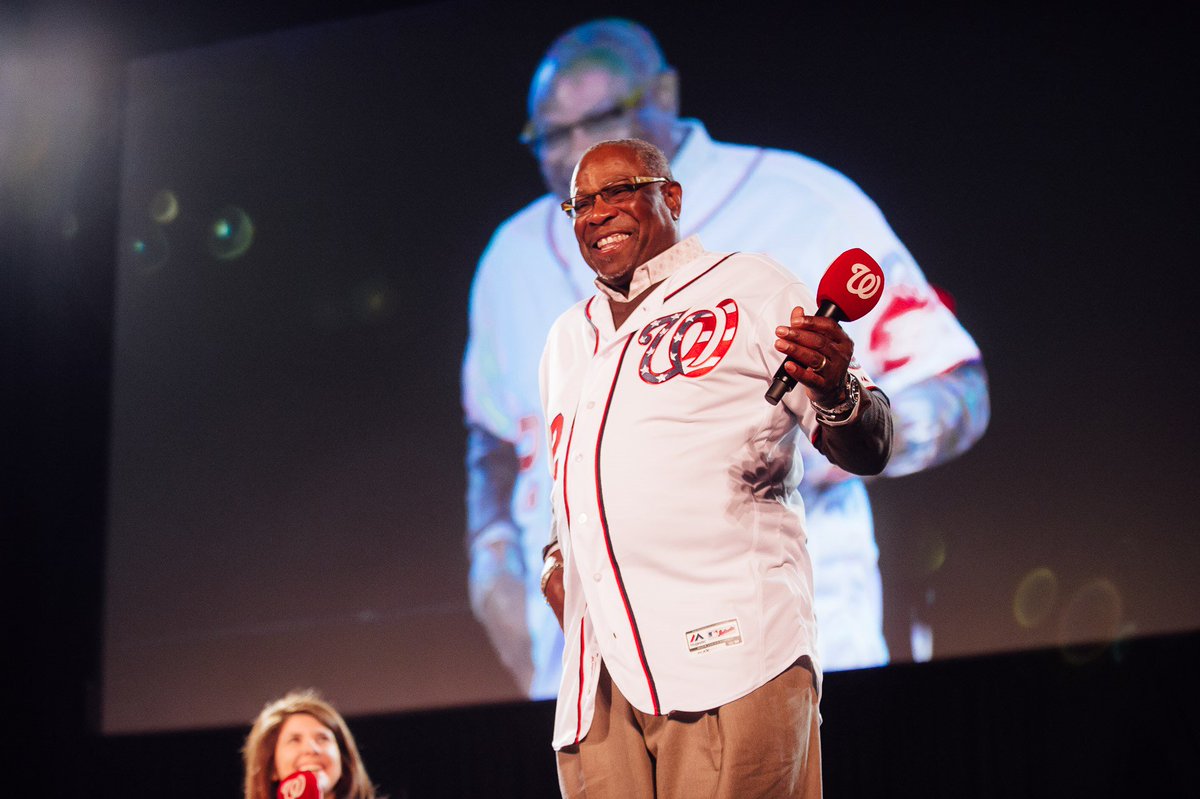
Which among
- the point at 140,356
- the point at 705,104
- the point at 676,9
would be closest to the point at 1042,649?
the point at 705,104

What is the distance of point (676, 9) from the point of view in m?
4.03

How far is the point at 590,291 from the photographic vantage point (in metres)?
3.81

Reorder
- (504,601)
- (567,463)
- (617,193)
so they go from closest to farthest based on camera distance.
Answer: (567,463) < (617,193) < (504,601)

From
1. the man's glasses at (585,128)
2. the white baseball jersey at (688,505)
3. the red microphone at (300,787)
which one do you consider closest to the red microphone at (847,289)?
the white baseball jersey at (688,505)

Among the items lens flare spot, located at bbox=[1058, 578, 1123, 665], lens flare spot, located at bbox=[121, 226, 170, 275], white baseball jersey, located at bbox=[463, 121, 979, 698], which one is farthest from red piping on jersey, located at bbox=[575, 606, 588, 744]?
lens flare spot, located at bbox=[121, 226, 170, 275]

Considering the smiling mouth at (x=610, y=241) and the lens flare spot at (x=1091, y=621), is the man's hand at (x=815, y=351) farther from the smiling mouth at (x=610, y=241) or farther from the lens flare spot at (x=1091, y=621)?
the lens flare spot at (x=1091, y=621)

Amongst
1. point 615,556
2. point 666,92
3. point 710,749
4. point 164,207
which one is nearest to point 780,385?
point 615,556

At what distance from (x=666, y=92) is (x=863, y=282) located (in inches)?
105

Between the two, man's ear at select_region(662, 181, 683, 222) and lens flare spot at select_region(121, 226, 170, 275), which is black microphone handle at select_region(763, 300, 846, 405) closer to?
man's ear at select_region(662, 181, 683, 222)

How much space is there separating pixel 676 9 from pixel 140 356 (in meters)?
2.43

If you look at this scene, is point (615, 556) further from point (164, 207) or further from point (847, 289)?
point (164, 207)

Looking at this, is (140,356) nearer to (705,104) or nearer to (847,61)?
(705,104)

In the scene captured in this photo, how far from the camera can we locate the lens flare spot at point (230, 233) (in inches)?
175

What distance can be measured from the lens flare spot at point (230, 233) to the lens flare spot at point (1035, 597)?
9.84ft
